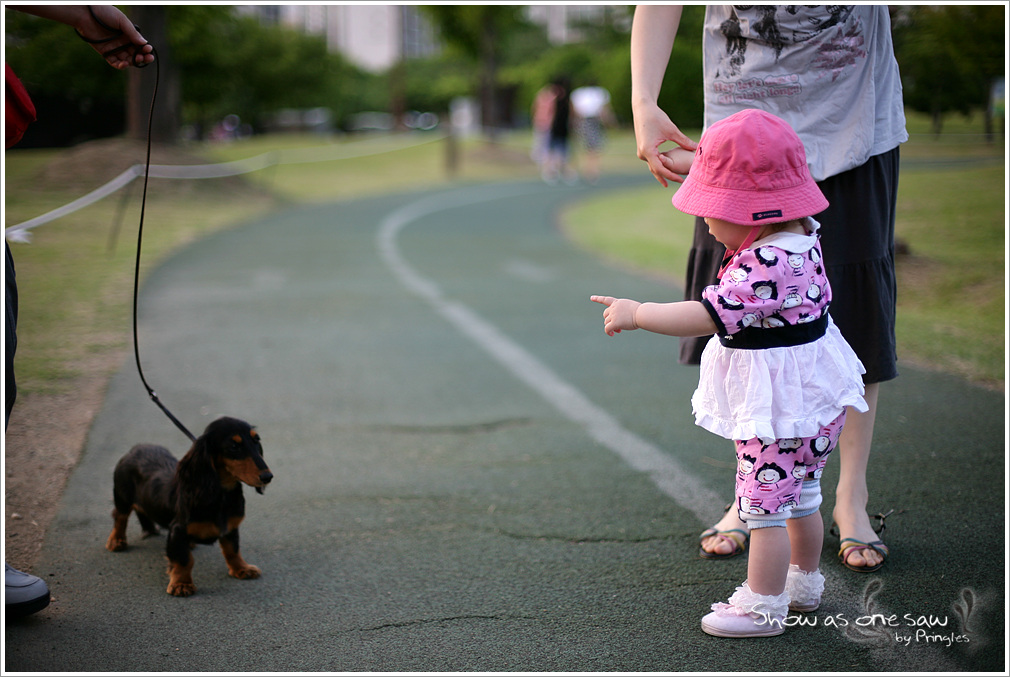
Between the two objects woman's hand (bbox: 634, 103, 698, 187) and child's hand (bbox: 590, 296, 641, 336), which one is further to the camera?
woman's hand (bbox: 634, 103, 698, 187)

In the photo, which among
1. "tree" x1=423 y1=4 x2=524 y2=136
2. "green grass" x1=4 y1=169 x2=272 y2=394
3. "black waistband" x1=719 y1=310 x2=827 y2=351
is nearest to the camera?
"black waistband" x1=719 y1=310 x2=827 y2=351

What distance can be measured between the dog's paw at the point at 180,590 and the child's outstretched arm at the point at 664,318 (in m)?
1.63

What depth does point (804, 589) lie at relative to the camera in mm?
2551

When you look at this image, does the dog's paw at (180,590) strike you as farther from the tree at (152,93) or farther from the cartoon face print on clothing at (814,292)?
the tree at (152,93)

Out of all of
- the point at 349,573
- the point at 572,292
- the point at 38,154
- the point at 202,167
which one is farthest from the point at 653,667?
the point at 38,154

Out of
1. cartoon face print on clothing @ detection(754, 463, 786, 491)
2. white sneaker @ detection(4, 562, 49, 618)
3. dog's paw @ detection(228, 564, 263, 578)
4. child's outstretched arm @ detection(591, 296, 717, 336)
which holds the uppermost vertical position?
child's outstretched arm @ detection(591, 296, 717, 336)

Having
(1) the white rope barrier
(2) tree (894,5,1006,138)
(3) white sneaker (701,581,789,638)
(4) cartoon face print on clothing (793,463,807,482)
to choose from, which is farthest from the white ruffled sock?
(1) the white rope barrier

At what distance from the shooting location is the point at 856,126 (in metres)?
2.71

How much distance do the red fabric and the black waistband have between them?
198 centimetres

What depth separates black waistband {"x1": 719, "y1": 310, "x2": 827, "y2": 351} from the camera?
7.38 feet

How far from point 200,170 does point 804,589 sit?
50.6ft

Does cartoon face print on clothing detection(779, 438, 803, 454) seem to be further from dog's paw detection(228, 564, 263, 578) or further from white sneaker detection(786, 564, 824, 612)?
dog's paw detection(228, 564, 263, 578)

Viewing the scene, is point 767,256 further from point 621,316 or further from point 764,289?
point 621,316

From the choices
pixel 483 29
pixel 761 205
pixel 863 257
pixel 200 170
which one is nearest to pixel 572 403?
pixel 863 257
